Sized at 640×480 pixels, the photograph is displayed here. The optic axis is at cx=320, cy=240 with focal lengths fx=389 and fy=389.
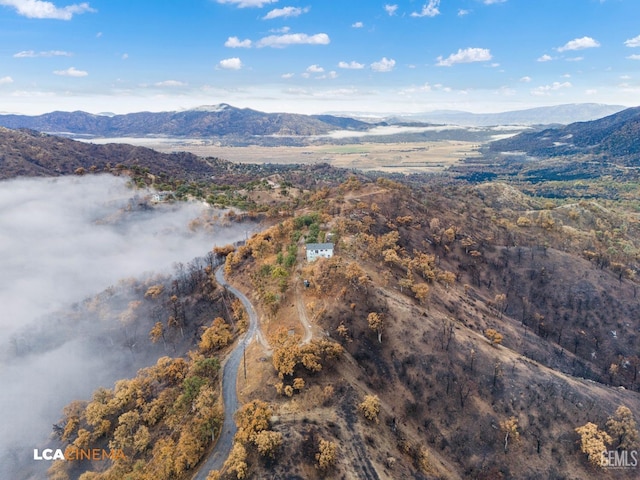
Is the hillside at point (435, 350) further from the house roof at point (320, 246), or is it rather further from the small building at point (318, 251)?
the house roof at point (320, 246)

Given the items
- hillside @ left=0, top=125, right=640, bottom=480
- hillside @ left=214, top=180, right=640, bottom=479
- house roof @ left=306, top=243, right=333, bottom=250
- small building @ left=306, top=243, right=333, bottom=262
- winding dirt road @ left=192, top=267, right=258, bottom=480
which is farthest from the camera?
house roof @ left=306, top=243, right=333, bottom=250

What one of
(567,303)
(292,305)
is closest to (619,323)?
(567,303)

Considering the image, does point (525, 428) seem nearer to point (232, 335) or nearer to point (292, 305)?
point (292, 305)

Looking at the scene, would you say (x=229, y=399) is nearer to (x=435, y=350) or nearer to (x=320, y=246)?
(x=435, y=350)

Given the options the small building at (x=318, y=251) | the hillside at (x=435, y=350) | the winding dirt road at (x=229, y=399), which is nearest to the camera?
the winding dirt road at (x=229, y=399)

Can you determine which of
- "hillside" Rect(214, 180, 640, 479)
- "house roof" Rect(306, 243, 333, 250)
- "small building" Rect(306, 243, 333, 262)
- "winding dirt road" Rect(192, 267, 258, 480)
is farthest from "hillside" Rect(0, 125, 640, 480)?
"house roof" Rect(306, 243, 333, 250)

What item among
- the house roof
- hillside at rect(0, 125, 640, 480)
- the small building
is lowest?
hillside at rect(0, 125, 640, 480)

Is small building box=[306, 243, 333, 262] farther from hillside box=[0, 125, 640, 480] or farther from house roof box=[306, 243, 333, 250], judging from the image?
hillside box=[0, 125, 640, 480]

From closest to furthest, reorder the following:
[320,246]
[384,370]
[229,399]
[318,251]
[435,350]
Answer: [229,399], [384,370], [435,350], [318,251], [320,246]

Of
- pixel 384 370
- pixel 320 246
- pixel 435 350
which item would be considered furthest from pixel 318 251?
pixel 435 350

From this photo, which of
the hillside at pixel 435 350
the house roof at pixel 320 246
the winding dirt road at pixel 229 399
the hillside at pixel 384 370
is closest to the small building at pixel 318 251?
the house roof at pixel 320 246

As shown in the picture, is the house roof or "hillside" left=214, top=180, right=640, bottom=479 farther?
the house roof
